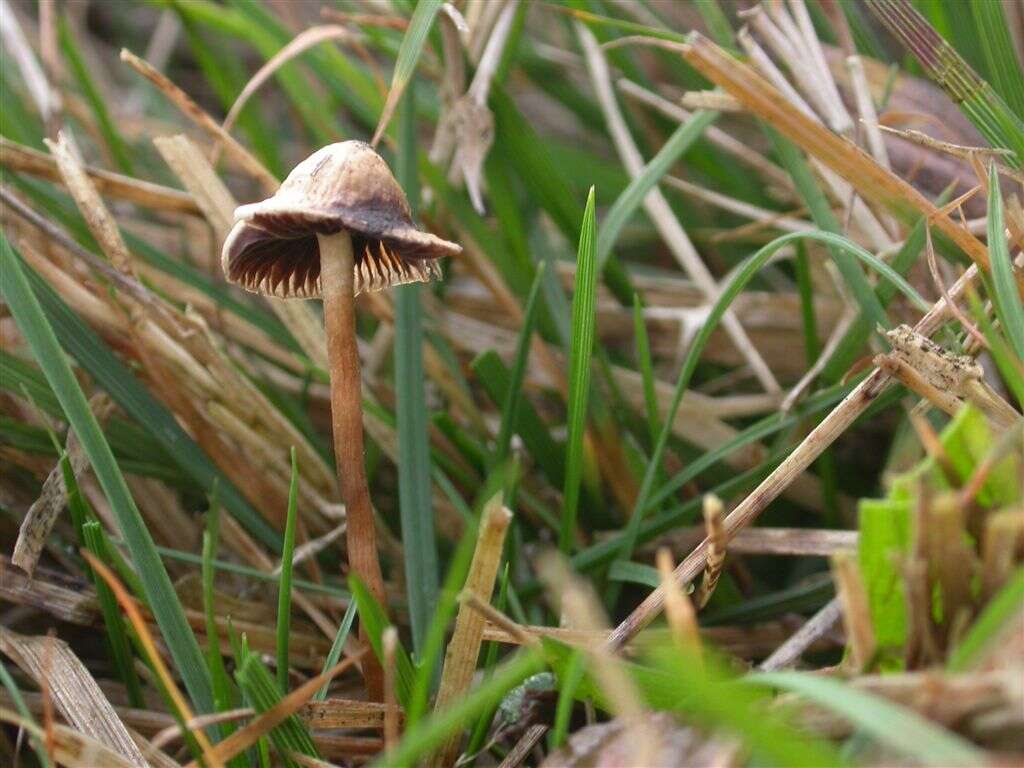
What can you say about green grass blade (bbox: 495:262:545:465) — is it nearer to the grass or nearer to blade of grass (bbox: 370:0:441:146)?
the grass

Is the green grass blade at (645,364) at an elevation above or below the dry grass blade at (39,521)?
above

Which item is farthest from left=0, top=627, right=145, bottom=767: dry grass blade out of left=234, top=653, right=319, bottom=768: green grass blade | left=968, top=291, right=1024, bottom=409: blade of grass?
left=968, top=291, right=1024, bottom=409: blade of grass

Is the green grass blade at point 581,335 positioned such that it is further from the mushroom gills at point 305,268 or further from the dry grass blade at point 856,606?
the dry grass blade at point 856,606

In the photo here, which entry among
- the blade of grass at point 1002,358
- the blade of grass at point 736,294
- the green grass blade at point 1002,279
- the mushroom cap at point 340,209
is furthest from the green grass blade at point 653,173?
the blade of grass at point 1002,358

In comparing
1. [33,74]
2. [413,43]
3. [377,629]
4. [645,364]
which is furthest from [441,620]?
[33,74]

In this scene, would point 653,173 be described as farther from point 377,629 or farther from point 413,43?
point 377,629

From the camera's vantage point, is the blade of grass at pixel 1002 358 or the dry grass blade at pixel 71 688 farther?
the dry grass blade at pixel 71 688
